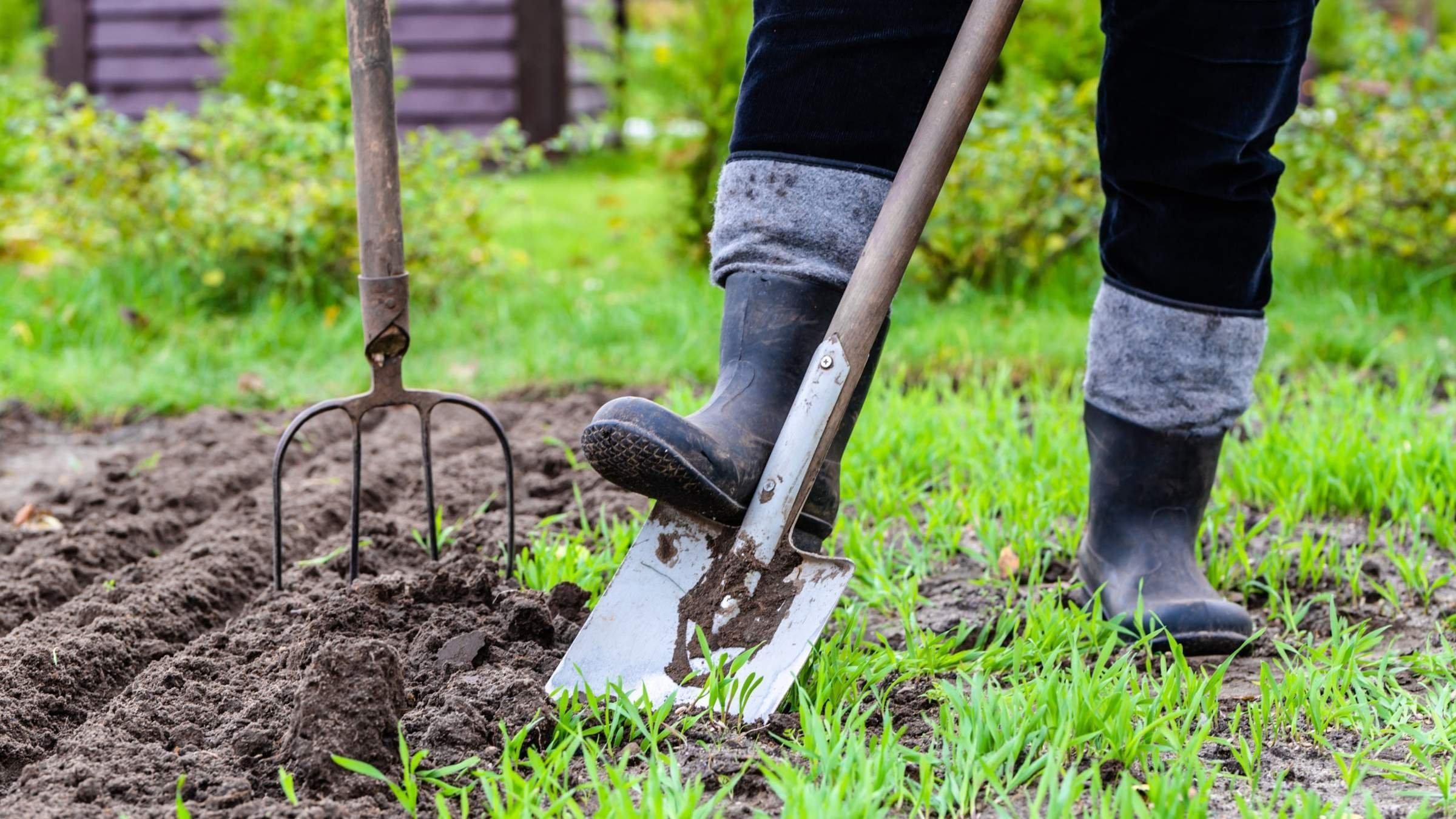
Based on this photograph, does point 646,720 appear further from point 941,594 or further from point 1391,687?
point 1391,687

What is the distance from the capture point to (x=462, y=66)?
26.8 ft

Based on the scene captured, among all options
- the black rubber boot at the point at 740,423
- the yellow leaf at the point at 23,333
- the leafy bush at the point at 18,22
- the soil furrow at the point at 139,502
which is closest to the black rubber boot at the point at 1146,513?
the black rubber boot at the point at 740,423

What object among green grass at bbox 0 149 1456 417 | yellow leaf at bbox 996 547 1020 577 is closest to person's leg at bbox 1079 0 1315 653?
yellow leaf at bbox 996 547 1020 577

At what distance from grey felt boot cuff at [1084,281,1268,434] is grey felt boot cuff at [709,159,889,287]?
466mm

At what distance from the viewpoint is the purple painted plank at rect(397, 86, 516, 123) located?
8.15m

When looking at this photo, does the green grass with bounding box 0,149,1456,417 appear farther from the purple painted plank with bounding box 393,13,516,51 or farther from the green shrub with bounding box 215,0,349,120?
the purple painted plank with bounding box 393,13,516,51

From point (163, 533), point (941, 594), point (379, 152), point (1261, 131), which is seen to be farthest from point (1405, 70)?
point (163, 533)

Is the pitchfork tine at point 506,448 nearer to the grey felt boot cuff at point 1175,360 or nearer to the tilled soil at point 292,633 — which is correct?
the tilled soil at point 292,633

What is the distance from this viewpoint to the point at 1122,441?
6.11ft

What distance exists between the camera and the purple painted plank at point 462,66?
8.12 m

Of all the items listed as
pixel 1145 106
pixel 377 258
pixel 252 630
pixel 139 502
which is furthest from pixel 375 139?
pixel 139 502

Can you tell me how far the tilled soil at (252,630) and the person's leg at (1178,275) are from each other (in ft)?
2.80

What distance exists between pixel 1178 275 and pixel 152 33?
28.5 ft

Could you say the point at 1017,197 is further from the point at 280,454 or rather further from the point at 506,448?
the point at 280,454
